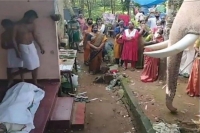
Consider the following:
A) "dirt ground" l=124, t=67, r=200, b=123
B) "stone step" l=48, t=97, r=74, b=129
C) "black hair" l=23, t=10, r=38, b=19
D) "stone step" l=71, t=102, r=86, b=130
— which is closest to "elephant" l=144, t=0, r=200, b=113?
"dirt ground" l=124, t=67, r=200, b=123

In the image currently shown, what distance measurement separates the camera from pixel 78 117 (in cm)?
558

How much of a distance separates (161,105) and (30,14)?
3240mm

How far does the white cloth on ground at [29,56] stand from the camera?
18.1 feet

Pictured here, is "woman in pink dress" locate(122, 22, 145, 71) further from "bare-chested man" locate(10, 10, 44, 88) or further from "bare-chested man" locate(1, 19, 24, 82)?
"bare-chested man" locate(1, 19, 24, 82)

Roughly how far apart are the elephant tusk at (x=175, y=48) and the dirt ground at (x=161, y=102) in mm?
2000

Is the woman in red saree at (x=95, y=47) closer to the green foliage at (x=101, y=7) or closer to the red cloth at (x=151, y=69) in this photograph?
the red cloth at (x=151, y=69)

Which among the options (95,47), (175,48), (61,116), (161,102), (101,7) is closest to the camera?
(175,48)

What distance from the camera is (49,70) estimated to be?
6.47m

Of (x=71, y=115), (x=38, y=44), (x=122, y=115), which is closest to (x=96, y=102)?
(x=122, y=115)

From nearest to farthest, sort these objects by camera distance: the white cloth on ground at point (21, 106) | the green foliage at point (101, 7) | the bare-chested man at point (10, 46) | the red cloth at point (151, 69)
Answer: the white cloth on ground at point (21, 106)
the bare-chested man at point (10, 46)
the red cloth at point (151, 69)
the green foliage at point (101, 7)

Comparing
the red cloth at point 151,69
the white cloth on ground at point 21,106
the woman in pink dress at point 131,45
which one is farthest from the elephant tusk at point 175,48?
the woman in pink dress at point 131,45

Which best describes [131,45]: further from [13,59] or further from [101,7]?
[101,7]

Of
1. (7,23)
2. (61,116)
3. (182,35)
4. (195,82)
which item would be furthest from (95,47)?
(182,35)

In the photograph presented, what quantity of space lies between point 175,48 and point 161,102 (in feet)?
9.66
